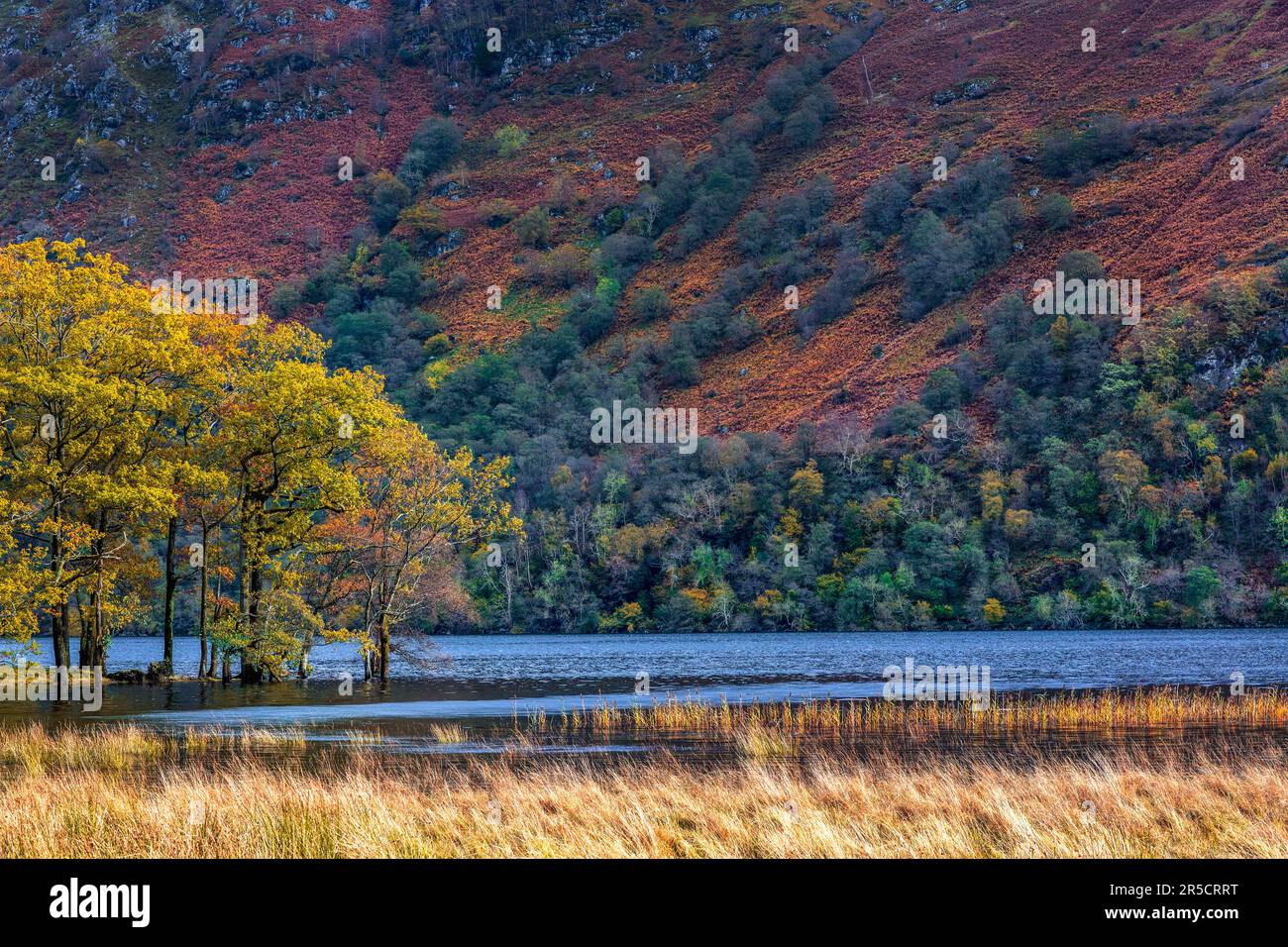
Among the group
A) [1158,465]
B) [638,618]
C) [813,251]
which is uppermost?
[813,251]

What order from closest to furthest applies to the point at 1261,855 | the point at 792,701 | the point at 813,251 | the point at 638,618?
1. the point at 1261,855
2. the point at 792,701
3. the point at 638,618
4. the point at 813,251

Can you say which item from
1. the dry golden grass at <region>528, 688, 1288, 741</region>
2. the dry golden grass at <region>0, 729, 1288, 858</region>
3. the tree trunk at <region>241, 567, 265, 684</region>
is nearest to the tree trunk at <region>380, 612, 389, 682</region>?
the tree trunk at <region>241, 567, 265, 684</region>

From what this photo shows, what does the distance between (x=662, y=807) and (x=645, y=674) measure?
108 feet

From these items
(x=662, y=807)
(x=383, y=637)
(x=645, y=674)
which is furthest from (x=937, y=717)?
(x=383, y=637)

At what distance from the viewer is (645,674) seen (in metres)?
51.2

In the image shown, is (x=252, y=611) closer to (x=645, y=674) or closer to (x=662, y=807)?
(x=645, y=674)

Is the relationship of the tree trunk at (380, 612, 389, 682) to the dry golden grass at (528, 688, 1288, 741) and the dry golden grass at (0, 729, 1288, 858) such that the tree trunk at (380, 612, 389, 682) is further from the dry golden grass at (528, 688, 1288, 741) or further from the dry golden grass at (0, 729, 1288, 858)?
the dry golden grass at (0, 729, 1288, 858)

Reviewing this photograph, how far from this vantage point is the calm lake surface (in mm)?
38531

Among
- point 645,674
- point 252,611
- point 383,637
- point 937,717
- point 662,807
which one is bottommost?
point 645,674

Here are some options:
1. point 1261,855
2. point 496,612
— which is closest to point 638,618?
point 496,612

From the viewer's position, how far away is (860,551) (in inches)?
4203

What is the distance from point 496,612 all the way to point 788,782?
98998 millimetres

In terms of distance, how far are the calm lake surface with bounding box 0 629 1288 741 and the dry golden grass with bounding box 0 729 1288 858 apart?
9.31 meters
